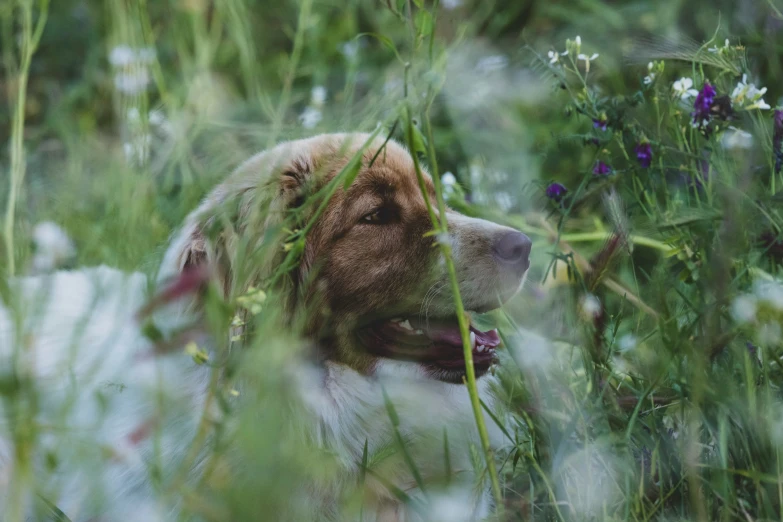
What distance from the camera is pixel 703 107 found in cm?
240

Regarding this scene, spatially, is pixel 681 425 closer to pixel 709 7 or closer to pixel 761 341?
pixel 761 341

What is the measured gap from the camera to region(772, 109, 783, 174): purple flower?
2330 mm

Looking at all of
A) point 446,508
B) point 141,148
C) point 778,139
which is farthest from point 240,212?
point 778,139

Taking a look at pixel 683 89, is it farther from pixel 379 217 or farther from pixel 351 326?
pixel 351 326

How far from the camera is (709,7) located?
15.8ft

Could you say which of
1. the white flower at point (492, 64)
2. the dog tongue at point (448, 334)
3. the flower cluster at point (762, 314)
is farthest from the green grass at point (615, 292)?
the white flower at point (492, 64)

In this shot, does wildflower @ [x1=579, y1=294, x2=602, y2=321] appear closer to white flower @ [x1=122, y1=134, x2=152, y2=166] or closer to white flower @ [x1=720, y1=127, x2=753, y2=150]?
white flower @ [x1=720, y1=127, x2=753, y2=150]

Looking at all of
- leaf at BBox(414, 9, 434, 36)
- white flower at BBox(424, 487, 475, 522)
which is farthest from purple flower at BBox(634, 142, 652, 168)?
white flower at BBox(424, 487, 475, 522)

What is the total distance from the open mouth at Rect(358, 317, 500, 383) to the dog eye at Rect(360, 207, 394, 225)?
1.13 feet

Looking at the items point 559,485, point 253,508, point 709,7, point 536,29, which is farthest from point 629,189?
point 536,29

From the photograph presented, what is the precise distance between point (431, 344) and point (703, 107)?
1115 mm

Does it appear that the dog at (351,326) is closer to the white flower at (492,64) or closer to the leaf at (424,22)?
the leaf at (424,22)

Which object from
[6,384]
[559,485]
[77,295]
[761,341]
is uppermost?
[6,384]

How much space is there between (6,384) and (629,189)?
6.13ft
